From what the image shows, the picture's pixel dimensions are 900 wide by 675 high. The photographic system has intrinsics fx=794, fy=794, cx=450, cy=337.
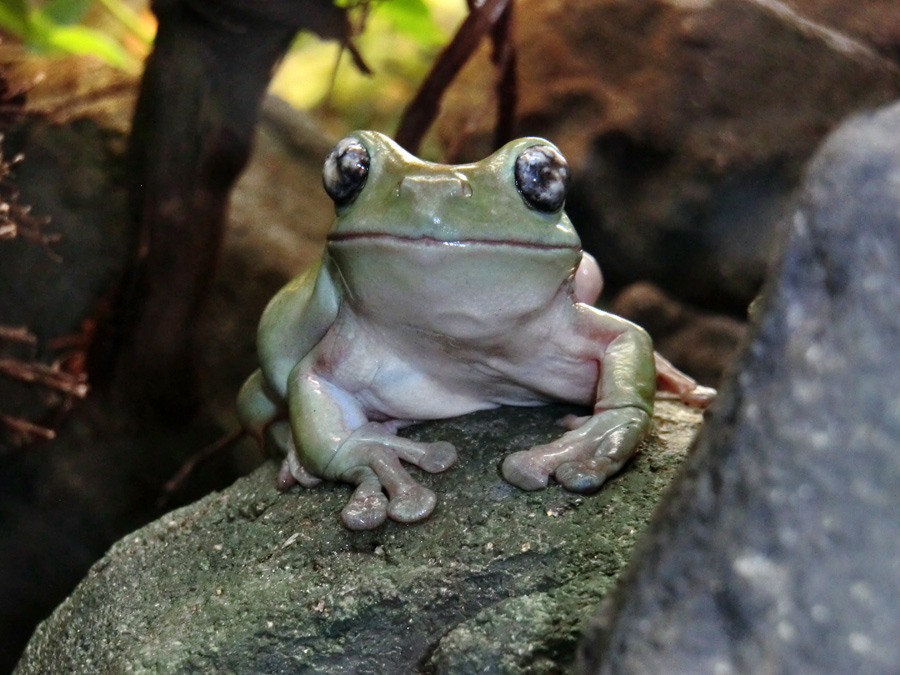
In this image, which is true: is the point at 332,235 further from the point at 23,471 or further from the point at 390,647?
the point at 23,471

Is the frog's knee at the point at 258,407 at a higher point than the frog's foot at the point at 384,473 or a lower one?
lower

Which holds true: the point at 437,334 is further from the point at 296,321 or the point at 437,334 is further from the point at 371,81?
the point at 371,81

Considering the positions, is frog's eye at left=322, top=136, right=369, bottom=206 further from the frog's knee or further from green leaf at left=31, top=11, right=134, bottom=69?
green leaf at left=31, top=11, right=134, bottom=69

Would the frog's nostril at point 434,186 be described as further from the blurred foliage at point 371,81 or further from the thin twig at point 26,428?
the blurred foliage at point 371,81

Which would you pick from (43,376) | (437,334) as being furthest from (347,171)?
(43,376)

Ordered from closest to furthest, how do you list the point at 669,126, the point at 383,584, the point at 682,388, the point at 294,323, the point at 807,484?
the point at 807,484, the point at 383,584, the point at 294,323, the point at 682,388, the point at 669,126

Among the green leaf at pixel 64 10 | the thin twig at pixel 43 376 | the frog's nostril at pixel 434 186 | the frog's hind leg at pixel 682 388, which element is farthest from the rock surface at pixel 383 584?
the green leaf at pixel 64 10
